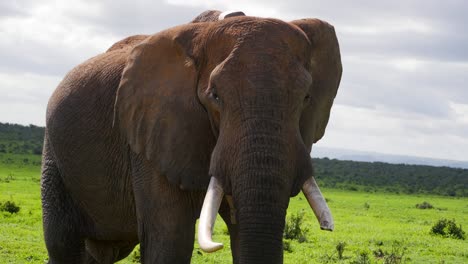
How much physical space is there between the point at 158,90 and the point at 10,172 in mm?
30040

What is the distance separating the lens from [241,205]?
183 inches

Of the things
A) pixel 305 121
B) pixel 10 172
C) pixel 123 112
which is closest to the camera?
pixel 305 121

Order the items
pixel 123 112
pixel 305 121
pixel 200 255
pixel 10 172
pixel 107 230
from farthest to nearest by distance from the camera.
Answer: pixel 10 172 → pixel 200 255 → pixel 107 230 → pixel 123 112 → pixel 305 121

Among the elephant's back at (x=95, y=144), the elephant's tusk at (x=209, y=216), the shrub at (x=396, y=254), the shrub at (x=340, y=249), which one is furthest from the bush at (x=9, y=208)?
the elephant's tusk at (x=209, y=216)

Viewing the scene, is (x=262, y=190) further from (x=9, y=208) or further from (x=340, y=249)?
(x=9, y=208)

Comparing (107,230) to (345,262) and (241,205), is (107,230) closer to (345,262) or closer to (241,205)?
(241,205)

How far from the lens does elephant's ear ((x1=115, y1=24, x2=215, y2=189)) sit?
532 cm

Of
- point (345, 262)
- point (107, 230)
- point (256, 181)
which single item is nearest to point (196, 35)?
point (256, 181)

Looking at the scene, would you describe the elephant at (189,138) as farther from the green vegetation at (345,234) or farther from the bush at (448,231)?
the bush at (448,231)

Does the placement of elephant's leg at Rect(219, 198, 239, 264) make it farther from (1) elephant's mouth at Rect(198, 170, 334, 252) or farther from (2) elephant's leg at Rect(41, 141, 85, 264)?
(2) elephant's leg at Rect(41, 141, 85, 264)

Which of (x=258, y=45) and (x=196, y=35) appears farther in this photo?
(x=196, y=35)

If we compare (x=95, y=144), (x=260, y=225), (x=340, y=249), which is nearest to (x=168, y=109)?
(x=95, y=144)

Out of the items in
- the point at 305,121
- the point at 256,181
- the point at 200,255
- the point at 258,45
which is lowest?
the point at 200,255

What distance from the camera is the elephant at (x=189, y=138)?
4.69 metres
